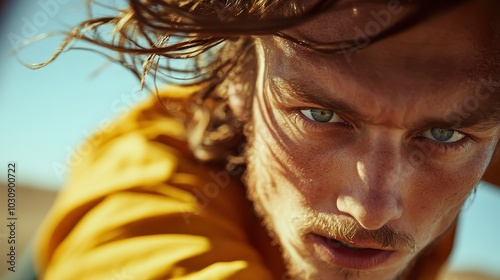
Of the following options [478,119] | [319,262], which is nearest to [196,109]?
[319,262]

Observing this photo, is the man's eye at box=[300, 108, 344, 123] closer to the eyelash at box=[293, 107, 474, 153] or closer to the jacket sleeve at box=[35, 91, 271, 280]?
the eyelash at box=[293, 107, 474, 153]

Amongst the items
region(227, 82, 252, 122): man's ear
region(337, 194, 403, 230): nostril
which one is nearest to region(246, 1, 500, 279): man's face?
region(337, 194, 403, 230): nostril

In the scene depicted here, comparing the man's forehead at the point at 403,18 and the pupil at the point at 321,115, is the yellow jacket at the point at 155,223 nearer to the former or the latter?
the pupil at the point at 321,115

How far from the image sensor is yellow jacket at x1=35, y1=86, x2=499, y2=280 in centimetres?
98

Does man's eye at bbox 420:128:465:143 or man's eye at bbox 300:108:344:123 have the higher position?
man's eye at bbox 300:108:344:123

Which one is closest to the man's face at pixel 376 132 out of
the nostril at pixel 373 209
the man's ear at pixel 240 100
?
the nostril at pixel 373 209

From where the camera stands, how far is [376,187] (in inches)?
28.2

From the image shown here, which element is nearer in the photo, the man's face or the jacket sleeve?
the man's face

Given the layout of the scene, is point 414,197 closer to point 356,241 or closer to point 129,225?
point 356,241

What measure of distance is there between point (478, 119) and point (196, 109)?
2.02ft

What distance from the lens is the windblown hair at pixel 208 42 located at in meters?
0.73

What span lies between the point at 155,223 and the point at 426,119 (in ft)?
1.67

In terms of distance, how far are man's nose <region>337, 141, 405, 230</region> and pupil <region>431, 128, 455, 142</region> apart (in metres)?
0.06

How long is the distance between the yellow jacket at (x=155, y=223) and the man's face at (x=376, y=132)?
177 mm
